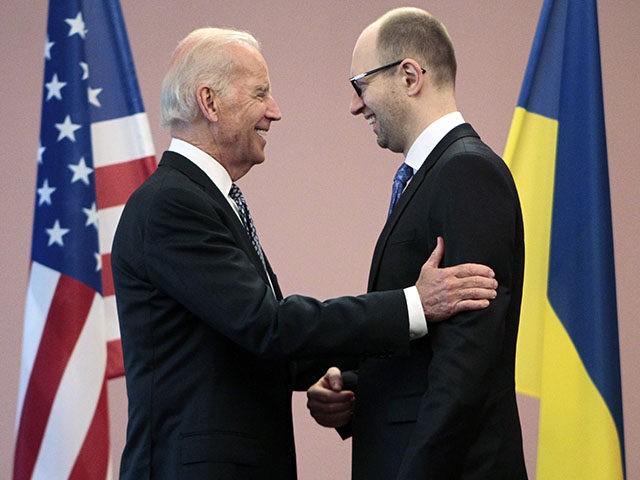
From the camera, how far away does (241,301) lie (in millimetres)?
2070

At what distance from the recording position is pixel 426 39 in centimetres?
221

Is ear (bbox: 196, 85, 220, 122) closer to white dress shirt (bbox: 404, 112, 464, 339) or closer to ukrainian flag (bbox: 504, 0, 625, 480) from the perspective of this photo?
white dress shirt (bbox: 404, 112, 464, 339)

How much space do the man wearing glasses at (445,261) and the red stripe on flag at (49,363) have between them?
1.26 m

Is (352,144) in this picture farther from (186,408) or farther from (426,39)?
(186,408)

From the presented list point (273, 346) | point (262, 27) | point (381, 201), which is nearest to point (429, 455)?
point (273, 346)

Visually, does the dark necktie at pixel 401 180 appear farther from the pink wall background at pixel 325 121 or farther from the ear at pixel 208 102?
the pink wall background at pixel 325 121

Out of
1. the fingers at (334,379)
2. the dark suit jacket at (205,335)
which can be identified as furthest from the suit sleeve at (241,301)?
the fingers at (334,379)

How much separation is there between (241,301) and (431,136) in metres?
0.57

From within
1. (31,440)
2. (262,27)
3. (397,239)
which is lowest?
(31,440)

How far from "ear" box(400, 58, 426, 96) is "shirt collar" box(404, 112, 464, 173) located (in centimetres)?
9

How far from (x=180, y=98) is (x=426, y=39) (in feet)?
2.00

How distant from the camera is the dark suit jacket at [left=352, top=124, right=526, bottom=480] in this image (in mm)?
1916

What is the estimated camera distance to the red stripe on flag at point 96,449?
10.3 feet

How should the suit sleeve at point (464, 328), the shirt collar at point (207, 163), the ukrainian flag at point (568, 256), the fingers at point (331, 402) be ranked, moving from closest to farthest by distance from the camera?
the suit sleeve at point (464, 328)
the shirt collar at point (207, 163)
the fingers at point (331, 402)
the ukrainian flag at point (568, 256)
